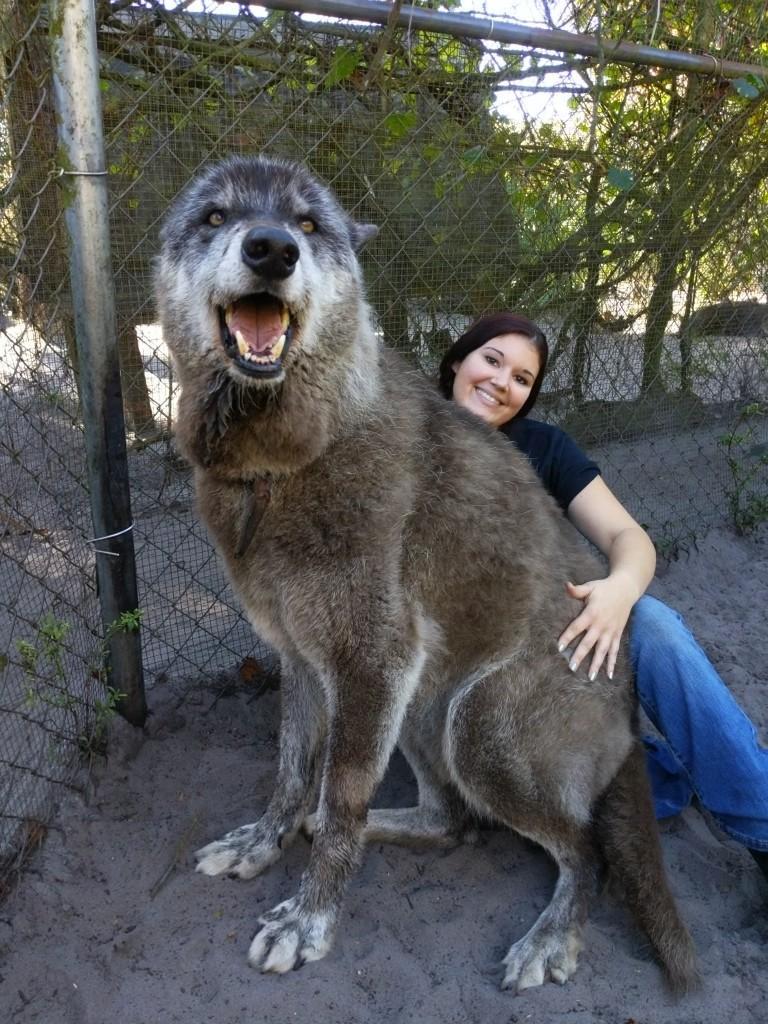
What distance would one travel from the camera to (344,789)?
226 centimetres

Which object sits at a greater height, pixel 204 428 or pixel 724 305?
pixel 724 305

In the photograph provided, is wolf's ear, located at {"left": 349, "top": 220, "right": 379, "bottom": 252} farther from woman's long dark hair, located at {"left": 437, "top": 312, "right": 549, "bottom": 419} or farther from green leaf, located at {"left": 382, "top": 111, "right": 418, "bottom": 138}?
green leaf, located at {"left": 382, "top": 111, "right": 418, "bottom": 138}

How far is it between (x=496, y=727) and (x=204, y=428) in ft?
4.06

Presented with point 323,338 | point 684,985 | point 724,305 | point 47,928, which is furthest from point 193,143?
point 724,305

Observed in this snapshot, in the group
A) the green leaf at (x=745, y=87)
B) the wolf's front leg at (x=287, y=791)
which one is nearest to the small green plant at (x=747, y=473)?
the green leaf at (x=745, y=87)

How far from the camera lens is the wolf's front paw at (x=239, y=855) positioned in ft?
8.27

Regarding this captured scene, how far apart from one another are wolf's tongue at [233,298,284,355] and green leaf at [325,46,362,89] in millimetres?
1550

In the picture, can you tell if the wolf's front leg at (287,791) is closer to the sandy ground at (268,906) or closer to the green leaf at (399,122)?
the sandy ground at (268,906)

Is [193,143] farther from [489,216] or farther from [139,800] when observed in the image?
[139,800]

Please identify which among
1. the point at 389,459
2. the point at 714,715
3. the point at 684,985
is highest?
the point at 389,459

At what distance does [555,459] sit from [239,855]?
179cm

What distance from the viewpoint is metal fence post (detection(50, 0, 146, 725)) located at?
7.09 feet

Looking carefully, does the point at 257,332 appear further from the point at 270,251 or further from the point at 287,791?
the point at 287,791

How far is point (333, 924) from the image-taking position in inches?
89.4
